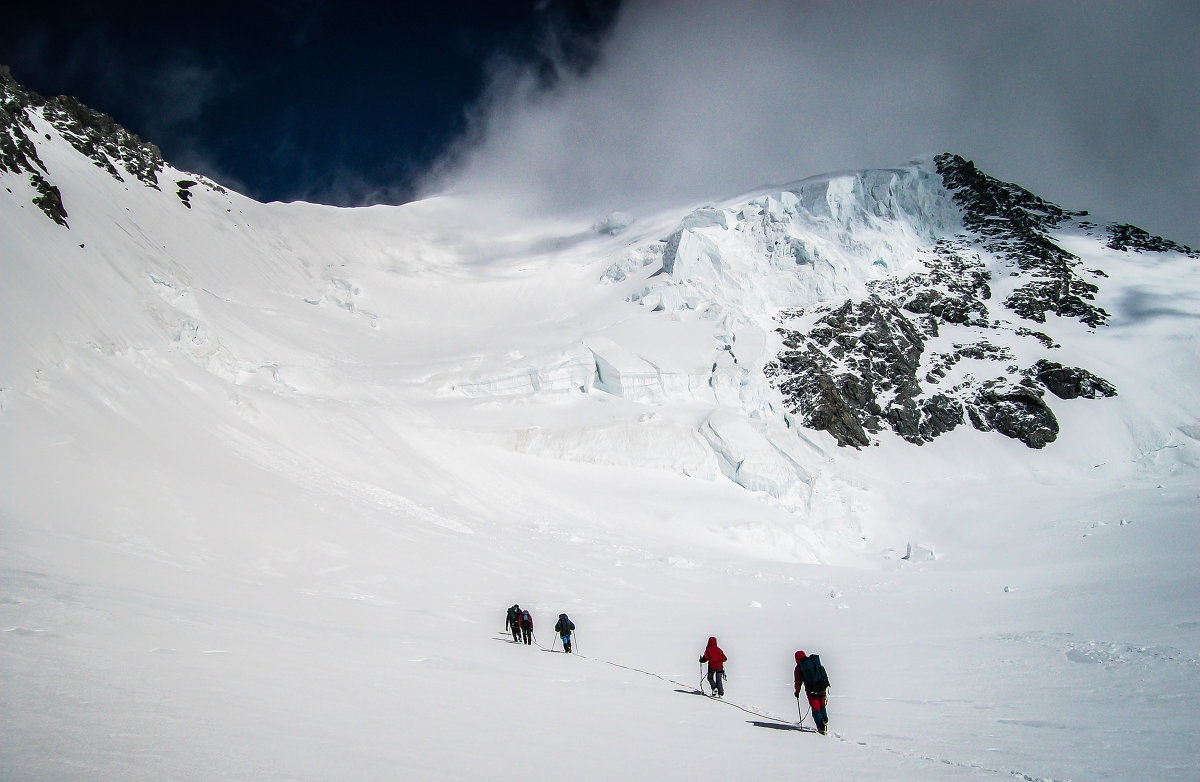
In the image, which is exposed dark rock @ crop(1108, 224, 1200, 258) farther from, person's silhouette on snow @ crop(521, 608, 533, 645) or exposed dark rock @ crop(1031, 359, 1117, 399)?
person's silhouette on snow @ crop(521, 608, 533, 645)

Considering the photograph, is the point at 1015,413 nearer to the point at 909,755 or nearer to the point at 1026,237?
the point at 1026,237

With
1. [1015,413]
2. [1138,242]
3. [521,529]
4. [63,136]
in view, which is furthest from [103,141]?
[1138,242]

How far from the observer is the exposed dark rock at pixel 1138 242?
284 feet

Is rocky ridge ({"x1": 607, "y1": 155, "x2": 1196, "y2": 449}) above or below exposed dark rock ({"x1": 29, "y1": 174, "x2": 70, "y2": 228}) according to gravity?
above

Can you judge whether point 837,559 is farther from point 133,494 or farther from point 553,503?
point 133,494

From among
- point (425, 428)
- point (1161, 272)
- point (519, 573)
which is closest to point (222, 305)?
point (425, 428)

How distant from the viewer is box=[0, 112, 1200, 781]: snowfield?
6070 mm

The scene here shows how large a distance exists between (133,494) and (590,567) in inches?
605

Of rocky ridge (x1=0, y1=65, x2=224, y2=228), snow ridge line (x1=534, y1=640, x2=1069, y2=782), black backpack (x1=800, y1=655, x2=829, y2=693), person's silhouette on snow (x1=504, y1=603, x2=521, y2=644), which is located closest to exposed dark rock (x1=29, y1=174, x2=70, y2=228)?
rocky ridge (x1=0, y1=65, x2=224, y2=228)

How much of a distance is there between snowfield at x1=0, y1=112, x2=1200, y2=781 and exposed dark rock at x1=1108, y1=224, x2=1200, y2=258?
74.8 ft

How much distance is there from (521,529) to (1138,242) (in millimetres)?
108777

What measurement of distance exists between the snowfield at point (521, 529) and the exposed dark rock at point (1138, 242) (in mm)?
22790

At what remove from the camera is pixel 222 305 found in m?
41.2

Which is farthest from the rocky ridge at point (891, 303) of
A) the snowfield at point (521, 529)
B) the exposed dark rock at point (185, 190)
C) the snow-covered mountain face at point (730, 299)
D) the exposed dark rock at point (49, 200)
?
the exposed dark rock at point (49, 200)
